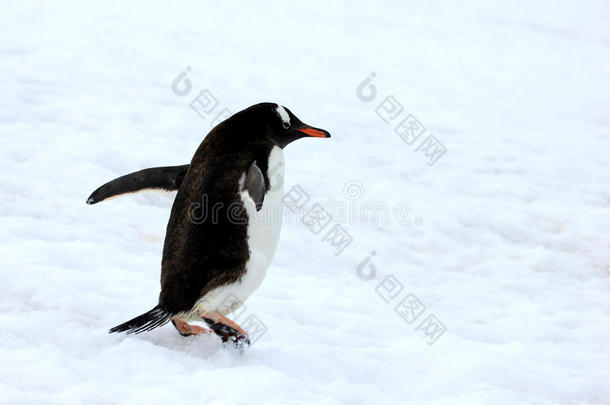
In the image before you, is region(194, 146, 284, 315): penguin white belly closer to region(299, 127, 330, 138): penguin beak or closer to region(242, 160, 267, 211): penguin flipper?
region(242, 160, 267, 211): penguin flipper

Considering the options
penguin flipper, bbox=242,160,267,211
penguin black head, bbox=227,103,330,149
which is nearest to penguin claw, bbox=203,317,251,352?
penguin flipper, bbox=242,160,267,211

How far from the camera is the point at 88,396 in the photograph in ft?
7.54

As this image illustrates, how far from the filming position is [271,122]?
9.44ft

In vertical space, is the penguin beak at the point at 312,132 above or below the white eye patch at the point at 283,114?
above

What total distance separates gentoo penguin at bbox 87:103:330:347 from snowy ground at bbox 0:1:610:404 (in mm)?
193

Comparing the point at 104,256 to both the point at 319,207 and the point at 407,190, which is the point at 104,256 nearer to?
the point at 319,207

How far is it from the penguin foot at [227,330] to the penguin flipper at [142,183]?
58cm

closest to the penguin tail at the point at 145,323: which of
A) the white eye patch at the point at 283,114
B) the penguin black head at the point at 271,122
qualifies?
the penguin black head at the point at 271,122

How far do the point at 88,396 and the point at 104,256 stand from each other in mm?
1584

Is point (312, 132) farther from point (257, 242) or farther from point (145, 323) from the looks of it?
point (145, 323)

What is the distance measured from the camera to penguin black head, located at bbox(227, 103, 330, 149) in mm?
2844

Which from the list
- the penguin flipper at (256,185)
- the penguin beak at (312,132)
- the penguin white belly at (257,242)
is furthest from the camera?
the penguin beak at (312,132)

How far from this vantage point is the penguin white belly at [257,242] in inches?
109

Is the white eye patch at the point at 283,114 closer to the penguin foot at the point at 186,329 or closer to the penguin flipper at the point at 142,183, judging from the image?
the penguin flipper at the point at 142,183
